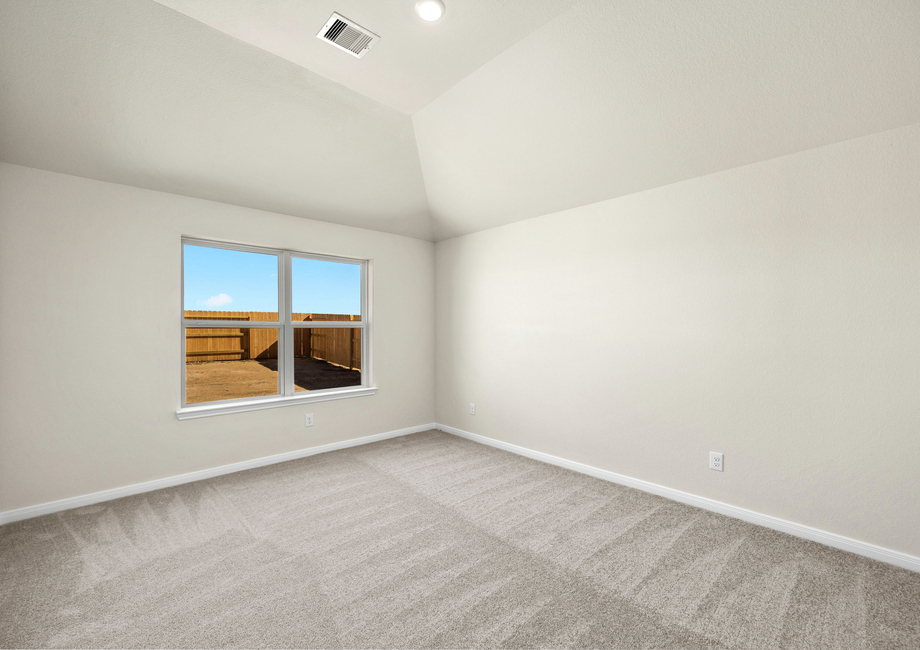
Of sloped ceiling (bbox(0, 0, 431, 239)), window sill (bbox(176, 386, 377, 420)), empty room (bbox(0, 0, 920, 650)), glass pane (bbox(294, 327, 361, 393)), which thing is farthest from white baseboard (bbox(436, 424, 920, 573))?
sloped ceiling (bbox(0, 0, 431, 239))

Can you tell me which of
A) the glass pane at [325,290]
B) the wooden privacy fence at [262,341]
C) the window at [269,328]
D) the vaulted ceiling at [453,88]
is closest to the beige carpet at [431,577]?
the window at [269,328]

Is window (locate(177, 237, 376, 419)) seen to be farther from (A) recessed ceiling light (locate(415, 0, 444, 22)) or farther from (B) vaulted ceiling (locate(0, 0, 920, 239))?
(A) recessed ceiling light (locate(415, 0, 444, 22))

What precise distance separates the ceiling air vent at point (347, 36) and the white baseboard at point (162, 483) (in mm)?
3217

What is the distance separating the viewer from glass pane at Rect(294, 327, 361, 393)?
401 cm

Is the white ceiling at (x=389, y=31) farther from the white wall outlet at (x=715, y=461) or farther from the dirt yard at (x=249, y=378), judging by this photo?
the white wall outlet at (x=715, y=461)

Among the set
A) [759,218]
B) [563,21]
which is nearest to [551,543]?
[759,218]

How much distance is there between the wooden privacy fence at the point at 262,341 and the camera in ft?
11.4

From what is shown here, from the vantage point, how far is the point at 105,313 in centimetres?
289

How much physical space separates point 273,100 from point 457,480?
3.01m

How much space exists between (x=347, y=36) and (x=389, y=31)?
23 cm

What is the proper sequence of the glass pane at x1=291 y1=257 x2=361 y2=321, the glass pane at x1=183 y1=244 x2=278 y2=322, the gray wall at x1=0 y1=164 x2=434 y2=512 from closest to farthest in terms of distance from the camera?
the gray wall at x1=0 y1=164 x2=434 y2=512 < the glass pane at x1=183 y1=244 x2=278 y2=322 < the glass pane at x1=291 y1=257 x2=361 y2=321

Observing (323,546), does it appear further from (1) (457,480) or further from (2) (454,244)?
(2) (454,244)

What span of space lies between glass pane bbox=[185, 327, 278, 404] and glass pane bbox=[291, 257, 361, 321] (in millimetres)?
399

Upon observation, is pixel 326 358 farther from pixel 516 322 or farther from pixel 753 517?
pixel 753 517
